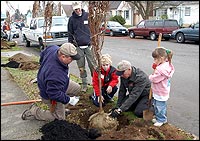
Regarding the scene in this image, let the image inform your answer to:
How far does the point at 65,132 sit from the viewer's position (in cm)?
367

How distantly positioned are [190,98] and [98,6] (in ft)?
10.5

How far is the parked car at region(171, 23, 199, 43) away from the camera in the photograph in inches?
680

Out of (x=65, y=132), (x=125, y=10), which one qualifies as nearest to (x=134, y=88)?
(x=65, y=132)

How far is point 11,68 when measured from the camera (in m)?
9.11

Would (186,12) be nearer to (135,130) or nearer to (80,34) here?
(80,34)

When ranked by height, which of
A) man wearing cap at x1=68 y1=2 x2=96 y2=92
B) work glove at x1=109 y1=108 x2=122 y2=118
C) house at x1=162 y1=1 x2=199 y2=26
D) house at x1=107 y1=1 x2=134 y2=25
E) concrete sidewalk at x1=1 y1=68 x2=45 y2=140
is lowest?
concrete sidewalk at x1=1 y1=68 x2=45 y2=140

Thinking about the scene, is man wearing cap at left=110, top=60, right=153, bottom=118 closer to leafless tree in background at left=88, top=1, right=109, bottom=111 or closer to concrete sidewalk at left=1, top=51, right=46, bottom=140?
leafless tree in background at left=88, top=1, right=109, bottom=111

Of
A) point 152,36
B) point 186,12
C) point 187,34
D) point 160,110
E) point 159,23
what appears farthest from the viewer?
point 186,12

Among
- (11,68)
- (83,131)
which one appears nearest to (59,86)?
(83,131)

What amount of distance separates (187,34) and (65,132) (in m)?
15.8

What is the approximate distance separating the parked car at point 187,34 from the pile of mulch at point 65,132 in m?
14.8

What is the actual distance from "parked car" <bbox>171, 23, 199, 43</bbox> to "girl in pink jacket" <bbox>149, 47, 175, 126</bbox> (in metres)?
14.0

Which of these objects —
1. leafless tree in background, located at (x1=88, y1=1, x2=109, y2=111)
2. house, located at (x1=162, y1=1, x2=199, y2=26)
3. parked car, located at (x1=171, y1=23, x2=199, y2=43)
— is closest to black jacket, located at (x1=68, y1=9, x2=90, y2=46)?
leafless tree in background, located at (x1=88, y1=1, x2=109, y2=111)

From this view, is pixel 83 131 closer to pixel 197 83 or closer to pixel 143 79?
pixel 143 79
